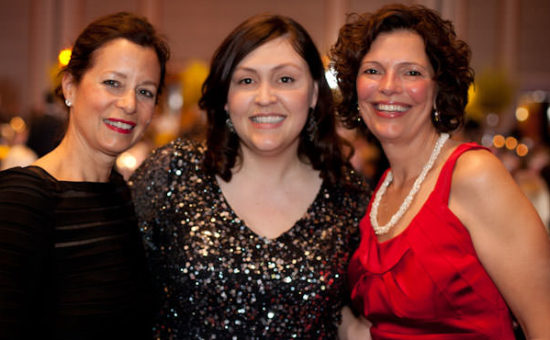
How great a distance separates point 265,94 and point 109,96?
56cm

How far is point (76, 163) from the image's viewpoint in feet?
5.78

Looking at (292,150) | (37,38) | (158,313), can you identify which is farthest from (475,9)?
(158,313)

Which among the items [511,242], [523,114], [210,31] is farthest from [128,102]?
[210,31]

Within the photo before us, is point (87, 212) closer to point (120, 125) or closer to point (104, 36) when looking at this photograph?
point (120, 125)

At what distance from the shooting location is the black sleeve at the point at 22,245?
1.39 meters

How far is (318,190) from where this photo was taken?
2.24 meters

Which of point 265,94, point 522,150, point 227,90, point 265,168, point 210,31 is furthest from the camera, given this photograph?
point 210,31

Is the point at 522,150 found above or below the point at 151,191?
below

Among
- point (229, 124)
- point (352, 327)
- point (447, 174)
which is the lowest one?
point (352, 327)

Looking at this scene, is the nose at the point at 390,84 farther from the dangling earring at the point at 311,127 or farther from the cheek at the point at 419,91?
the dangling earring at the point at 311,127

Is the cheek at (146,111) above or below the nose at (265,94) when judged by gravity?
below

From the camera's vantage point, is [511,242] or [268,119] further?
[268,119]

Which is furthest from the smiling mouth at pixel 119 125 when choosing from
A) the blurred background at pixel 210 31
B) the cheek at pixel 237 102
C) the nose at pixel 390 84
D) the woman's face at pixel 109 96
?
the blurred background at pixel 210 31

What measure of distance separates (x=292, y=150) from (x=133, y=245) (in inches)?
31.1
